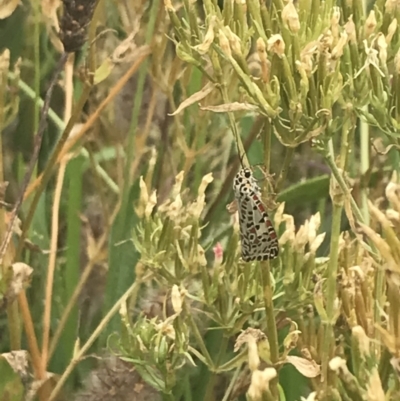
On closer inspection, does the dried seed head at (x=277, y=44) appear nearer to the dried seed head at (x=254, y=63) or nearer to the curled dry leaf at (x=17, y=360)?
the dried seed head at (x=254, y=63)

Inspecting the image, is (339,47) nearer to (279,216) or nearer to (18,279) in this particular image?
(279,216)

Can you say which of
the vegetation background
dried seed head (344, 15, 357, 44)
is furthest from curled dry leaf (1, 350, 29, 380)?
dried seed head (344, 15, 357, 44)

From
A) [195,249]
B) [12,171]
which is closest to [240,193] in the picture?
[195,249]

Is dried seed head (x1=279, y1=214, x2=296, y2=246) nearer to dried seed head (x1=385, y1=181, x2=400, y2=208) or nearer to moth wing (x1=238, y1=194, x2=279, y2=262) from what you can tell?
moth wing (x1=238, y1=194, x2=279, y2=262)

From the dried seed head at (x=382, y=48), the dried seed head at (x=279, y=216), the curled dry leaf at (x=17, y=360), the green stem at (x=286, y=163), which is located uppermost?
the dried seed head at (x=382, y=48)

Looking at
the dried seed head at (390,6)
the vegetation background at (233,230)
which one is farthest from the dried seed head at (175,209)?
the dried seed head at (390,6)

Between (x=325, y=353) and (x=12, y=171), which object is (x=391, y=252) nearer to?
(x=325, y=353)
